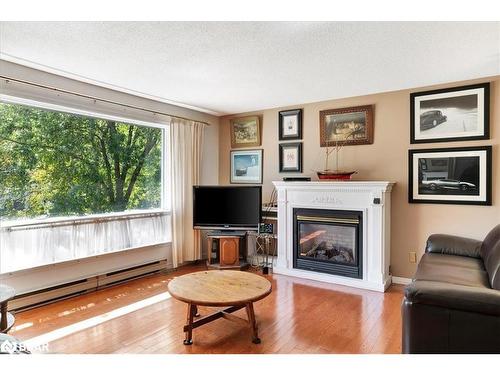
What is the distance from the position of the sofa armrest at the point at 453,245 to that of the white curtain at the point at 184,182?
301cm

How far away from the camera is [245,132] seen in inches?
195

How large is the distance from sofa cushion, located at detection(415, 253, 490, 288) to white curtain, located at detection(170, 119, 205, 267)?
9.73ft

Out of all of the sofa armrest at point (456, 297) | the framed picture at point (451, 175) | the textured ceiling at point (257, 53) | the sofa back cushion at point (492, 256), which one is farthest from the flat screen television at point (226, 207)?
the sofa armrest at point (456, 297)

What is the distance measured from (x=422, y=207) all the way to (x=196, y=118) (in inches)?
129

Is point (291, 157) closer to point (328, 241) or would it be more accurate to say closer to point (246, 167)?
point (246, 167)

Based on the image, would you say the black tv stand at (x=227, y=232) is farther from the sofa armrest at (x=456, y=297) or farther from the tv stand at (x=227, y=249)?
the sofa armrest at (x=456, y=297)

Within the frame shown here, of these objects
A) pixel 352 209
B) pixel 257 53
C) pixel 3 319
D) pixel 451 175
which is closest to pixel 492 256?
pixel 451 175

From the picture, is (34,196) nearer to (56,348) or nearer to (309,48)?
(56,348)

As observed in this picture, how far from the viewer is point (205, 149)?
5.02 metres

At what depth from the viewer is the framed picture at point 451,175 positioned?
331cm

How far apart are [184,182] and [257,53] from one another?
2356 millimetres

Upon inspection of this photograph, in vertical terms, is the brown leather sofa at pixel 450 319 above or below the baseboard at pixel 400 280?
above
